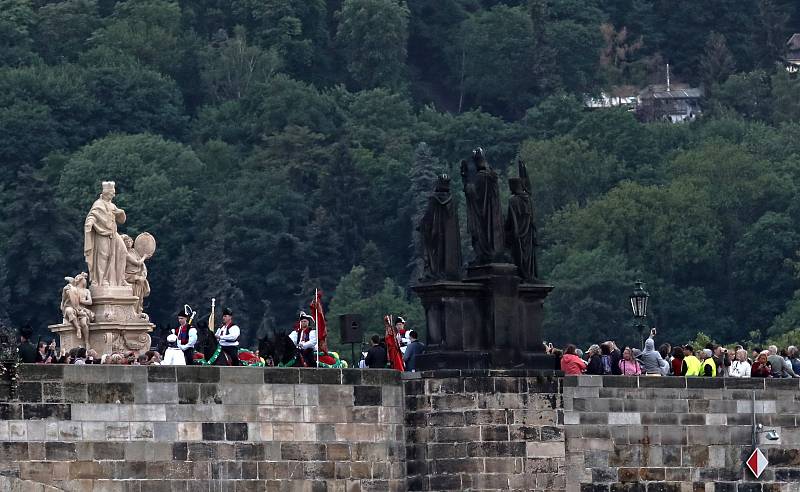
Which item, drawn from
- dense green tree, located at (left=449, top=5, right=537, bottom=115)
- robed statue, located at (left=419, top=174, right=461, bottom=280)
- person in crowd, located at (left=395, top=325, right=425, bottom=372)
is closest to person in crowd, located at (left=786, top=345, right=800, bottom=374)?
robed statue, located at (left=419, top=174, right=461, bottom=280)

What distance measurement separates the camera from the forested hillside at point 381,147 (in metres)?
147

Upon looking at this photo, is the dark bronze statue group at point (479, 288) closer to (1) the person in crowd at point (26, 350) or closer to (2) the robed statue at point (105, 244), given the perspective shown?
(1) the person in crowd at point (26, 350)

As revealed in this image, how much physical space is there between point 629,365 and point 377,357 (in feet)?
16.6

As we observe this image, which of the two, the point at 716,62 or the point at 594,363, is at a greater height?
the point at 716,62

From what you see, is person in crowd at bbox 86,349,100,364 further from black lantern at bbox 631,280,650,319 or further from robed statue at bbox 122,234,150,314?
black lantern at bbox 631,280,650,319

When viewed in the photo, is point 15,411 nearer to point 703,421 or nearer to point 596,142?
point 703,421

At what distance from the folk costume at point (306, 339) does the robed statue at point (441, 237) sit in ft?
7.28

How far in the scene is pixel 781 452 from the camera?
69.7 meters

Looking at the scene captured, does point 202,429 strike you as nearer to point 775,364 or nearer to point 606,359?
point 606,359

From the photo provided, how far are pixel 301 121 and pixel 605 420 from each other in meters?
109

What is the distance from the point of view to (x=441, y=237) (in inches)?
2613

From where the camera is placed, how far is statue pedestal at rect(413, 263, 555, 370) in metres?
65.9

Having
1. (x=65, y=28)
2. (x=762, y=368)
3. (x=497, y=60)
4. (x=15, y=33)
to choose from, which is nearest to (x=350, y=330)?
(x=762, y=368)

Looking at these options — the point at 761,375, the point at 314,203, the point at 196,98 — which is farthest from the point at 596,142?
the point at 761,375
